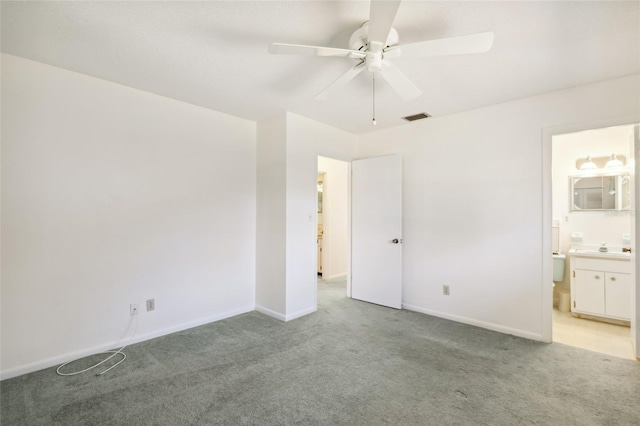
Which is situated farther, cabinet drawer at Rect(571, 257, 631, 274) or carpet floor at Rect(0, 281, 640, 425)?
cabinet drawer at Rect(571, 257, 631, 274)

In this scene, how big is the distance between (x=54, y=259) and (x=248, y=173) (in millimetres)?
2095

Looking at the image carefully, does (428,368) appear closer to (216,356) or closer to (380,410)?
(380,410)

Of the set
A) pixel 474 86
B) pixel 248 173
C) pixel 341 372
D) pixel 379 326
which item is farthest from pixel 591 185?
pixel 248 173

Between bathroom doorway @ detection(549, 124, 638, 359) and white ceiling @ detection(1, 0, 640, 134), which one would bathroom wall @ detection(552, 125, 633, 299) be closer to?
bathroom doorway @ detection(549, 124, 638, 359)

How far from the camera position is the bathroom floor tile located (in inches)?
109

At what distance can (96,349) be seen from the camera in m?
2.63

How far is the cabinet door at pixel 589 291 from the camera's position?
11.3ft

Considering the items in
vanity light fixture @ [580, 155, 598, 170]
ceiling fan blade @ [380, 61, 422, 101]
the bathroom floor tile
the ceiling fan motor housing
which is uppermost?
the ceiling fan motor housing

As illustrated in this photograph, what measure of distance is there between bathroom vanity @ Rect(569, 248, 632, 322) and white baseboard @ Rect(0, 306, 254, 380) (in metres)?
4.25

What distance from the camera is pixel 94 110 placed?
2633mm

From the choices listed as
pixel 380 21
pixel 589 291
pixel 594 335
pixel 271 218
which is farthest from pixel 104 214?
pixel 589 291

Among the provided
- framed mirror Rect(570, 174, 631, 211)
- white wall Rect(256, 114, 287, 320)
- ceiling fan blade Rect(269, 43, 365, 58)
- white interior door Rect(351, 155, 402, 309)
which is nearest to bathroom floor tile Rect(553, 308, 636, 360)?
framed mirror Rect(570, 174, 631, 211)

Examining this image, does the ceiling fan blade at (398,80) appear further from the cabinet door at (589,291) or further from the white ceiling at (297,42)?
the cabinet door at (589,291)

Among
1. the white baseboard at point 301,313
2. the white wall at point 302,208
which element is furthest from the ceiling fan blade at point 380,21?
the white baseboard at point 301,313
